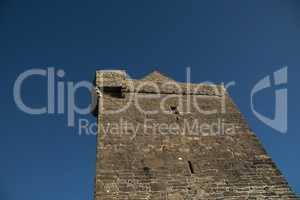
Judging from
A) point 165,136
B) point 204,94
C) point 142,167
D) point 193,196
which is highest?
point 204,94

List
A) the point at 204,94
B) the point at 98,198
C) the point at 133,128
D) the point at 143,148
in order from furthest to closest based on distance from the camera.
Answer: the point at 204,94 → the point at 133,128 → the point at 143,148 → the point at 98,198

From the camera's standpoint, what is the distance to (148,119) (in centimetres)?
989

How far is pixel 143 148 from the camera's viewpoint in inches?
351

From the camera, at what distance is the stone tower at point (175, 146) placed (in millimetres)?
7891

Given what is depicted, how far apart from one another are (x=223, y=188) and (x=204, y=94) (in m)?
3.77

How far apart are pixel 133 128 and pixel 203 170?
2063 mm

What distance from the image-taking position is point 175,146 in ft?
29.8

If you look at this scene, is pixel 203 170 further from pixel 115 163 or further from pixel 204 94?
pixel 204 94

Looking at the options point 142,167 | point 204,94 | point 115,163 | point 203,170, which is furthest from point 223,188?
point 204,94

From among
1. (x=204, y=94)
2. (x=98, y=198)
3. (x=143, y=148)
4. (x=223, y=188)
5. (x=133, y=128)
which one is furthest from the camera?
(x=204, y=94)

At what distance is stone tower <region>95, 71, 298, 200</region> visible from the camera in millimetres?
7891

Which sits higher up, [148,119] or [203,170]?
[148,119]

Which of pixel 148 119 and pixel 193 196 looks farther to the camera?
pixel 148 119

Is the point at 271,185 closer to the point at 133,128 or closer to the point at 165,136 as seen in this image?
the point at 165,136
